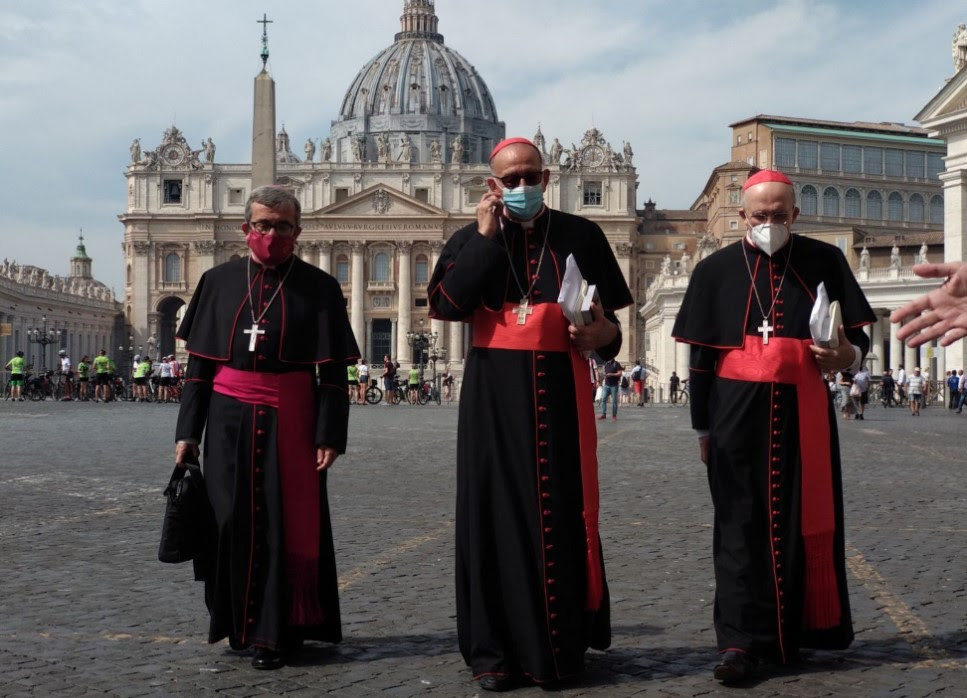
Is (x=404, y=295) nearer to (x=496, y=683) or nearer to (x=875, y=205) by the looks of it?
(x=875, y=205)

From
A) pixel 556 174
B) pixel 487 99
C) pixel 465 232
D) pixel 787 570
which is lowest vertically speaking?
pixel 787 570

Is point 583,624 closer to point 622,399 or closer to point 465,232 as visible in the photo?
point 465,232

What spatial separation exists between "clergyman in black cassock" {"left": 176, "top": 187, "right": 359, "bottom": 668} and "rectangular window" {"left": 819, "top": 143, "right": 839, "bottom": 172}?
81.6m

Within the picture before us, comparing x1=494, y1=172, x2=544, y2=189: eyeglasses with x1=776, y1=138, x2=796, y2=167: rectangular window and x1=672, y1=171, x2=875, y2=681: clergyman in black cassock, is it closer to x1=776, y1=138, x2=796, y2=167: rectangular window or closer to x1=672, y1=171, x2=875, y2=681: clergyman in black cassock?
x1=672, y1=171, x2=875, y2=681: clergyman in black cassock

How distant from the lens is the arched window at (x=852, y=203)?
84312 mm

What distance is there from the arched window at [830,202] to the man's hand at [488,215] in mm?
81693

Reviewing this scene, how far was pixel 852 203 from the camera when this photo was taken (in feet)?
278

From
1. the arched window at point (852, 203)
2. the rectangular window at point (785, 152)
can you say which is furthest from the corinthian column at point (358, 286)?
the arched window at point (852, 203)

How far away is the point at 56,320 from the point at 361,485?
68432 mm

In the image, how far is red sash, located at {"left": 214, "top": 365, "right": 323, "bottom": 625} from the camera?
16.1 ft

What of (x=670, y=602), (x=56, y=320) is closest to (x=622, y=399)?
(x=56, y=320)

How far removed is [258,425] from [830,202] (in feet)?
270

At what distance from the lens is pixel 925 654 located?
494cm

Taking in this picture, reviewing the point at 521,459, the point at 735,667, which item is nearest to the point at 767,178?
the point at 521,459
